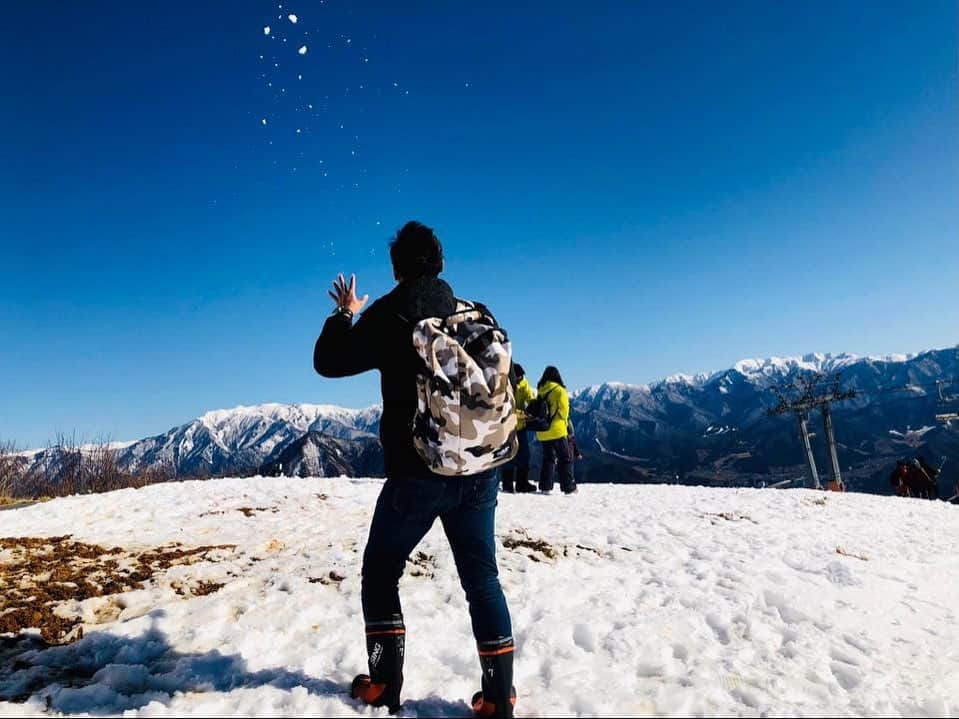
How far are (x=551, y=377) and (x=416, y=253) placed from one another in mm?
9597

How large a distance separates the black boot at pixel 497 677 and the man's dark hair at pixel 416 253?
7.38 feet

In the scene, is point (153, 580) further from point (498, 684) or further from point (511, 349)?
point (511, 349)

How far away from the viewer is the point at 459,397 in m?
2.92

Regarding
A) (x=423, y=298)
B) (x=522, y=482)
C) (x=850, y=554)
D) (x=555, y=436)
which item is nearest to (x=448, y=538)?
(x=423, y=298)

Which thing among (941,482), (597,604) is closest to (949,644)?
(597,604)

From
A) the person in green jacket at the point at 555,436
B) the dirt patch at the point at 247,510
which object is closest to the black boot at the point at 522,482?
the person in green jacket at the point at 555,436

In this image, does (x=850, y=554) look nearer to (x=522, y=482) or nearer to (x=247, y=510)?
(x=522, y=482)

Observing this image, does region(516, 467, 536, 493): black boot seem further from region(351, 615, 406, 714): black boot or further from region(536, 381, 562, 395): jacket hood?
region(351, 615, 406, 714): black boot

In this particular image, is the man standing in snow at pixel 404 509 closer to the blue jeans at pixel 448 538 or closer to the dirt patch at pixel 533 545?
the blue jeans at pixel 448 538

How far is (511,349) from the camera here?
10.3 ft

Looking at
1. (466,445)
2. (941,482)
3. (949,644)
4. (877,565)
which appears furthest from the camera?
(941,482)

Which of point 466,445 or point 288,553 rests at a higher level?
point 466,445

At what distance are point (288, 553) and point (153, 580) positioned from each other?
1.51 meters

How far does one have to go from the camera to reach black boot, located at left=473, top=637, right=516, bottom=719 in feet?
9.92
